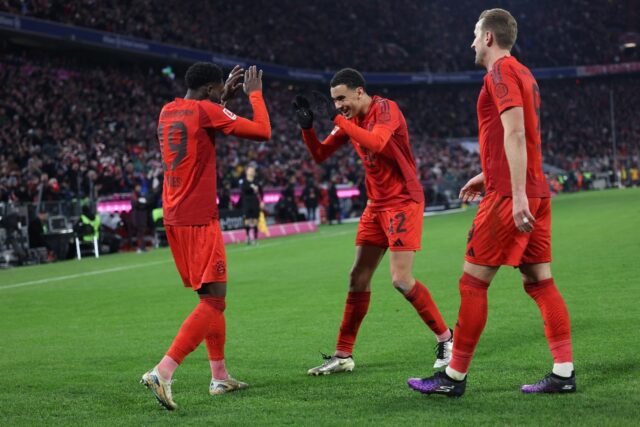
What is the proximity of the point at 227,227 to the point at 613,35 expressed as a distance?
57629mm

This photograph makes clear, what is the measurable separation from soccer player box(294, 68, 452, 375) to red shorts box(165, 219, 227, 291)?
1.21 metres

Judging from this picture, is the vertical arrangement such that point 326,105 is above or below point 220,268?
above

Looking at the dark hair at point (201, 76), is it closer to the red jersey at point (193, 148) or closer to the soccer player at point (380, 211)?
the red jersey at point (193, 148)

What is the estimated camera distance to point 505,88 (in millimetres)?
5344

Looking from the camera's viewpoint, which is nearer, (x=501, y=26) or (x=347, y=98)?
(x=501, y=26)

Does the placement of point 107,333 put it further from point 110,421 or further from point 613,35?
point 613,35

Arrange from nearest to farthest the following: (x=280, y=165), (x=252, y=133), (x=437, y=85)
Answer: (x=252, y=133), (x=280, y=165), (x=437, y=85)

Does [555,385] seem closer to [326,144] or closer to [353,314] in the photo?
[353,314]

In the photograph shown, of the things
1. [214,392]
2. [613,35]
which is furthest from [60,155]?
[613,35]

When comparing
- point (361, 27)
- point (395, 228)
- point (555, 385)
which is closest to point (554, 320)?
point (555, 385)

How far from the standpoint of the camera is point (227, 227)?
2959 centimetres

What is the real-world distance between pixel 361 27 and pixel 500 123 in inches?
2469

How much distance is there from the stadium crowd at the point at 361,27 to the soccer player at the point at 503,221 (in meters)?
34.3

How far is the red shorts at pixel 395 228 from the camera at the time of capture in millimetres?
6922
